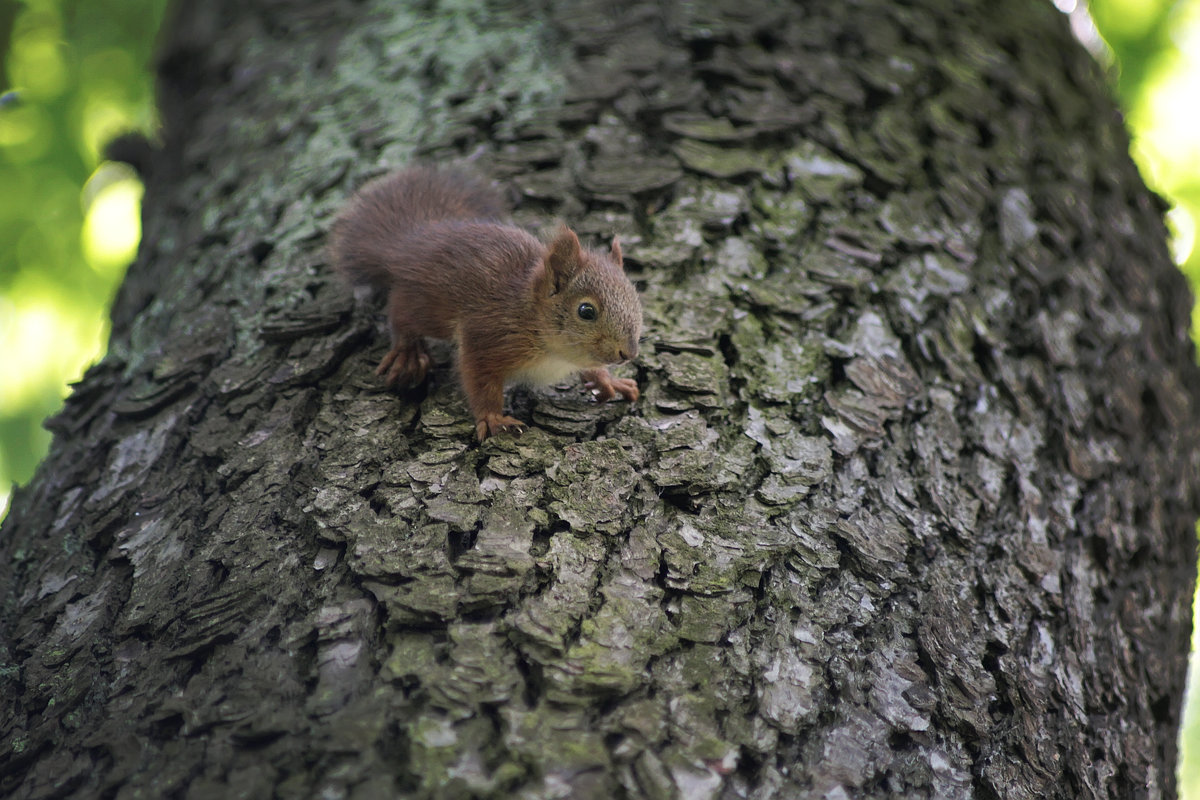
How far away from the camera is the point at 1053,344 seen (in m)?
2.92

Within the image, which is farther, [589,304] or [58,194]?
[58,194]

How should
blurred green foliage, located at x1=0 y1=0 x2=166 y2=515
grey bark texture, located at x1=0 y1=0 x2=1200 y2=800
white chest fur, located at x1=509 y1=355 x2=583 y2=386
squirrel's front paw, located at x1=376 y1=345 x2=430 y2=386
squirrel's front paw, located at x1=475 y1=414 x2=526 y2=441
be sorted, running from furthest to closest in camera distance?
blurred green foliage, located at x1=0 y1=0 x2=166 y2=515 < white chest fur, located at x1=509 y1=355 x2=583 y2=386 < squirrel's front paw, located at x1=376 y1=345 x2=430 y2=386 < squirrel's front paw, located at x1=475 y1=414 x2=526 y2=441 < grey bark texture, located at x1=0 y1=0 x2=1200 y2=800

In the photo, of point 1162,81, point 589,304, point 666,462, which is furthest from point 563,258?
point 1162,81

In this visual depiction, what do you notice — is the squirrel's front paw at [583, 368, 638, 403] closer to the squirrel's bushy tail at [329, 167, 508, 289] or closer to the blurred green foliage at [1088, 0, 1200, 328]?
the squirrel's bushy tail at [329, 167, 508, 289]

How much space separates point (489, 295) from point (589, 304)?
1.15 feet

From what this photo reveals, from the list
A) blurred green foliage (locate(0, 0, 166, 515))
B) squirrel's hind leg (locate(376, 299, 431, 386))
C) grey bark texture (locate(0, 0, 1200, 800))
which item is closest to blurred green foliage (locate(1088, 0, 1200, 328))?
grey bark texture (locate(0, 0, 1200, 800))

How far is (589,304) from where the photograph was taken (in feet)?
8.63

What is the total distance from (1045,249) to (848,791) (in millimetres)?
2295

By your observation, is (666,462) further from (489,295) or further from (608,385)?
(489,295)

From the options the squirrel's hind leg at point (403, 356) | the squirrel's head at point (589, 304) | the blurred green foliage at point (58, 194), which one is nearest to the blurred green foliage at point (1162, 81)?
the squirrel's head at point (589, 304)

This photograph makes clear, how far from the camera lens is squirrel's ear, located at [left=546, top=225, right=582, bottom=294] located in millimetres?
2531

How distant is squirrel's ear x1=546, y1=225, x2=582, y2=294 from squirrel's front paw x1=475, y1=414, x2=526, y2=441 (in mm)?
566

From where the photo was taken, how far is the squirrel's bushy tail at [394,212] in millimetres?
2771

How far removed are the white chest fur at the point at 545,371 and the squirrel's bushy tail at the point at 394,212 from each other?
554 mm
